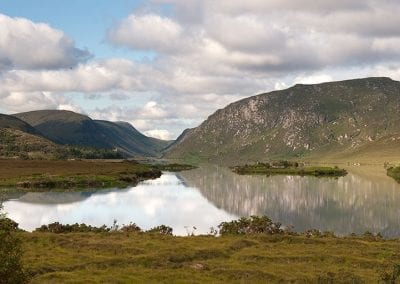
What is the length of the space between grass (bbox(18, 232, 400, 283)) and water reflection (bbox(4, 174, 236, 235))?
92.7 ft

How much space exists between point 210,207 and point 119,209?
989 inches

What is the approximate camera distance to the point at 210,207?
127125mm

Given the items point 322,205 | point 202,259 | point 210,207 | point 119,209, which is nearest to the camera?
point 202,259

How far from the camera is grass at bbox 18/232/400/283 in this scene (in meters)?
40.7

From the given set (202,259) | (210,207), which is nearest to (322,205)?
(210,207)

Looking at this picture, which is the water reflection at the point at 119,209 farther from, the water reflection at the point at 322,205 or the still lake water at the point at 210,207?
the water reflection at the point at 322,205

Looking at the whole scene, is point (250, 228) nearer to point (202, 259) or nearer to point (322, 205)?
point (202, 259)

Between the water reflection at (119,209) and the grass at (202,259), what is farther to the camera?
the water reflection at (119,209)

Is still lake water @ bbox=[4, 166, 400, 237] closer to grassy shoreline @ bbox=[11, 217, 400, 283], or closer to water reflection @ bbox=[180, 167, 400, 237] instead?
water reflection @ bbox=[180, 167, 400, 237]

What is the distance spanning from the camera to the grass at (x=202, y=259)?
133 ft

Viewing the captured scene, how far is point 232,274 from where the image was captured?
41.7 meters

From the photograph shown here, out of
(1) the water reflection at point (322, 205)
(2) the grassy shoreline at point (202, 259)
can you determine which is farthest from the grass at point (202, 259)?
(1) the water reflection at point (322, 205)

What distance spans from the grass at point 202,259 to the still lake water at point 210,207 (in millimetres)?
28049

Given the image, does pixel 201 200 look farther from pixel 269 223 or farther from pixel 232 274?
pixel 232 274
